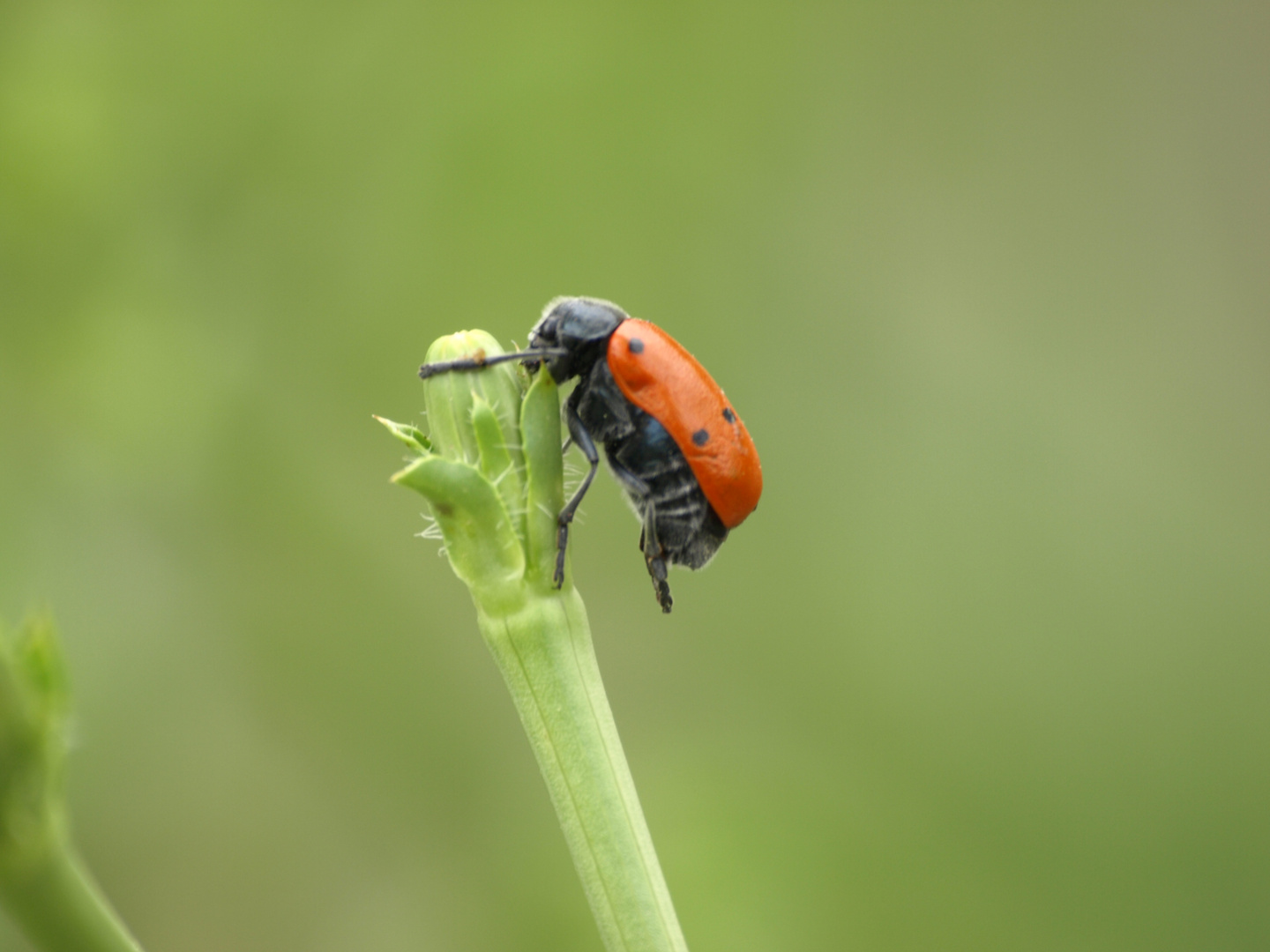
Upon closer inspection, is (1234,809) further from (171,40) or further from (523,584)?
(171,40)

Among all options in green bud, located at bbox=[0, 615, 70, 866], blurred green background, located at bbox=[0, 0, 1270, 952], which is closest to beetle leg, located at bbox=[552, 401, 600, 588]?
green bud, located at bbox=[0, 615, 70, 866]

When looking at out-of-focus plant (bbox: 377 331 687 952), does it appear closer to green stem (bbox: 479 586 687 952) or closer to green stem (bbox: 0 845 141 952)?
green stem (bbox: 479 586 687 952)

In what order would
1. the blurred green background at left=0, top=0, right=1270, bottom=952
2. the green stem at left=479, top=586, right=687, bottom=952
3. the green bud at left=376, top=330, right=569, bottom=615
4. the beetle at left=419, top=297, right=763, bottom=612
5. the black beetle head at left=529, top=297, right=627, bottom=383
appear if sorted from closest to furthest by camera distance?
1. the green stem at left=479, top=586, right=687, bottom=952
2. the green bud at left=376, top=330, right=569, bottom=615
3. the beetle at left=419, top=297, right=763, bottom=612
4. the black beetle head at left=529, top=297, right=627, bottom=383
5. the blurred green background at left=0, top=0, right=1270, bottom=952

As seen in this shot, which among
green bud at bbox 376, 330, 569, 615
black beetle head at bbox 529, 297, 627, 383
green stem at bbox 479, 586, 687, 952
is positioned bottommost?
green stem at bbox 479, 586, 687, 952

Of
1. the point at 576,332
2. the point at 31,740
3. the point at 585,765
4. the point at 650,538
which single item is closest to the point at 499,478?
the point at 585,765

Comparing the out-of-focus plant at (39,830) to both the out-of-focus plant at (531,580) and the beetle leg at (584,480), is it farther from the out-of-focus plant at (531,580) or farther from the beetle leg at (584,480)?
the beetle leg at (584,480)

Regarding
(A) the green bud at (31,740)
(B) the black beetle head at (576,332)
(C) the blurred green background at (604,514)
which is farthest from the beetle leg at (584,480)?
(C) the blurred green background at (604,514)

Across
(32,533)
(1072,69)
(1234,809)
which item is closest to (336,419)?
(32,533)
